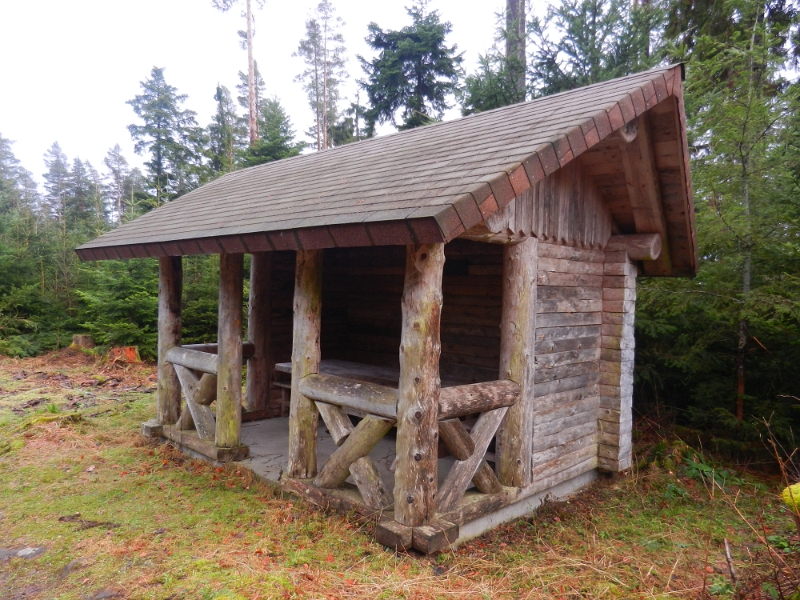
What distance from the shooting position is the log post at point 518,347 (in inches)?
177

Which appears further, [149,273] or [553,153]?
[149,273]

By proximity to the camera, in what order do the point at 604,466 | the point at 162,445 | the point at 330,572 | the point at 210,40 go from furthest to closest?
1. the point at 210,40
2. the point at 162,445
3. the point at 604,466
4. the point at 330,572

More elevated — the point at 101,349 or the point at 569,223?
the point at 569,223

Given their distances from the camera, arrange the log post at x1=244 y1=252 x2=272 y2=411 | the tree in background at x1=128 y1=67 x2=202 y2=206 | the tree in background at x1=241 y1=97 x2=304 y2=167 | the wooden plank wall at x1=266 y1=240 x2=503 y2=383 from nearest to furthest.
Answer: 1. the wooden plank wall at x1=266 y1=240 x2=503 y2=383
2. the log post at x1=244 y1=252 x2=272 y2=411
3. the tree in background at x1=241 y1=97 x2=304 y2=167
4. the tree in background at x1=128 y1=67 x2=202 y2=206

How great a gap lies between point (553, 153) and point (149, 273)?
36.3 ft

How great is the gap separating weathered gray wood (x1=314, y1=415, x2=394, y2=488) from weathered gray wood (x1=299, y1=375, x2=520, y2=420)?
9cm

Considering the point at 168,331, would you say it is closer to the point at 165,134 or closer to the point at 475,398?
the point at 475,398

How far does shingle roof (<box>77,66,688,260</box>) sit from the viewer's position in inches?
129

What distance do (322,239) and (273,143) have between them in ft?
37.8

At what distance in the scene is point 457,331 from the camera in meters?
6.45

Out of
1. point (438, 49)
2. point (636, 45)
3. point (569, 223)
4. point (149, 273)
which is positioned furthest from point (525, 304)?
point (438, 49)

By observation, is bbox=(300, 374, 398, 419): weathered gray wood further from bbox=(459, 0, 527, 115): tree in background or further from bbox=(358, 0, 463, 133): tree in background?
bbox=(358, 0, 463, 133): tree in background

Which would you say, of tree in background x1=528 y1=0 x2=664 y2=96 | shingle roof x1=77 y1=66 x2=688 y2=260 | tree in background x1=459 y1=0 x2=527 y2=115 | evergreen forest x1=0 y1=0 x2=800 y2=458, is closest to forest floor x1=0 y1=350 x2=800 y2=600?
evergreen forest x1=0 y1=0 x2=800 y2=458

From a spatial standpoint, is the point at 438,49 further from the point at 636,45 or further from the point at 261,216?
the point at 261,216
